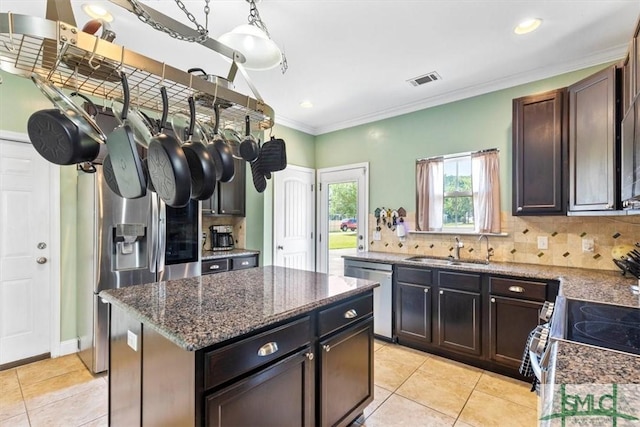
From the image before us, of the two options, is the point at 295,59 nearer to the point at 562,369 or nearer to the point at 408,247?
the point at 408,247

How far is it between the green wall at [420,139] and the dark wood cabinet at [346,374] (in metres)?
2.28

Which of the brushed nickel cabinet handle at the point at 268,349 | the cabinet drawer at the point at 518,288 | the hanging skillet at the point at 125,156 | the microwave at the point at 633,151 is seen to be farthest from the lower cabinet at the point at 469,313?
the hanging skillet at the point at 125,156

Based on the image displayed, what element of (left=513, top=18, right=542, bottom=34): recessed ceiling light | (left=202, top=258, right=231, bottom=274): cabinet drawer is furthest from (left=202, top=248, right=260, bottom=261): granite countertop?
(left=513, top=18, right=542, bottom=34): recessed ceiling light

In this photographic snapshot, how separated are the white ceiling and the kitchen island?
74.9 inches

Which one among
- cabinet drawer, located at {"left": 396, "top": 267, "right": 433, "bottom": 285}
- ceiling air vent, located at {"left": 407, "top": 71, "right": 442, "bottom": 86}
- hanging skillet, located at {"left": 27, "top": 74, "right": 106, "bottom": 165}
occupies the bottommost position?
cabinet drawer, located at {"left": 396, "top": 267, "right": 433, "bottom": 285}

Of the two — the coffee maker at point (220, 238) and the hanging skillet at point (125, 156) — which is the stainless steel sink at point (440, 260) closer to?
the coffee maker at point (220, 238)

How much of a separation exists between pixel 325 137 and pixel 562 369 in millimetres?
4443

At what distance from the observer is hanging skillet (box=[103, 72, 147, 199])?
114 cm

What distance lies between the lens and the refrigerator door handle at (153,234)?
288 centimetres

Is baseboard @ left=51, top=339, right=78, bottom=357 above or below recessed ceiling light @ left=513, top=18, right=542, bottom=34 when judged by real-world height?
below

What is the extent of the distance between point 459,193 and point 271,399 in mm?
3042

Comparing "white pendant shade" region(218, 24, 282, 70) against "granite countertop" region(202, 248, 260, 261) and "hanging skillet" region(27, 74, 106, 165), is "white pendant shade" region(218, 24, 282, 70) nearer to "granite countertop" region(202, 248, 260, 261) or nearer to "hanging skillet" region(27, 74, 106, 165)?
"hanging skillet" region(27, 74, 106, 165)

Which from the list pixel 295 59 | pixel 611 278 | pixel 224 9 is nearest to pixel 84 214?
pixel 224 9

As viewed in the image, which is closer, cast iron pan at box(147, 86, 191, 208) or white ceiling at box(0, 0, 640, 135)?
cast iron pan at box(147, 86, 191, 208)
